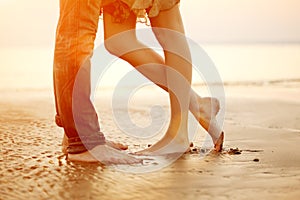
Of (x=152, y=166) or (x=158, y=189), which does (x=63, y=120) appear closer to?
(x=152, y=166)

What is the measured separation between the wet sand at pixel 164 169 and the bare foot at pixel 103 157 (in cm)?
6

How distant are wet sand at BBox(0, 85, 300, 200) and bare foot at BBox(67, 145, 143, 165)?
58 mm

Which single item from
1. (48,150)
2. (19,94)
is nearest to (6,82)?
(19,94)

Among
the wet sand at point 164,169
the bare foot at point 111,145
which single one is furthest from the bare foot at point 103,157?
the bare foot at point 111,145

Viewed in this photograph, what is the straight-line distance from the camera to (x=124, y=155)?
8.63 feet

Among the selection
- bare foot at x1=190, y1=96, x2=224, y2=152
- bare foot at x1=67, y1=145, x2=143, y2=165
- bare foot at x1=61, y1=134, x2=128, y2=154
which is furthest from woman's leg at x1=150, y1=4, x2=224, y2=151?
bare foot at x1=67, y1=145, x2=143, y2=165

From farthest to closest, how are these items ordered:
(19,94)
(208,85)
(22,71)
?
(22,71) < (208,85) < (19,94)

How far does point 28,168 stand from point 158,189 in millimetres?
650

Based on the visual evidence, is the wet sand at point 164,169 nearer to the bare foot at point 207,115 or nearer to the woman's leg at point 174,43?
the bare foot at point 207,115

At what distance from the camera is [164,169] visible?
2477 mm

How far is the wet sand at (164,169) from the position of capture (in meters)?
2.06

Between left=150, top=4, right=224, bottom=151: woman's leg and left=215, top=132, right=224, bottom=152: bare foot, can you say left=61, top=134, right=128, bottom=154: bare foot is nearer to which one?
left=150, top=4, right=224, bottom=151: woman's leg

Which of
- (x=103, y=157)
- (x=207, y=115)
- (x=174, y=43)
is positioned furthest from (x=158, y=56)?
(x=103, y=157)

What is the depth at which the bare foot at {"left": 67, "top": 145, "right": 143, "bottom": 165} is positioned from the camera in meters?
2.58
